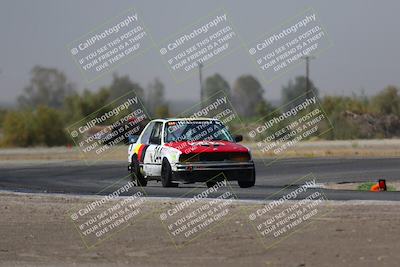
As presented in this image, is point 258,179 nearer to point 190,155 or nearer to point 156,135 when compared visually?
point 156,135

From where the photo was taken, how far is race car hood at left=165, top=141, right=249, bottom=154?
2292 centimetres

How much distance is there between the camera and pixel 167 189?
2375 cm

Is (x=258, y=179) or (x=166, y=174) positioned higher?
(x=166, y=174)

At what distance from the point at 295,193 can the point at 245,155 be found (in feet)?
6.23

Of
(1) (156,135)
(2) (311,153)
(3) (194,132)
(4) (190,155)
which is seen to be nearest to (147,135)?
(1) (156,135)

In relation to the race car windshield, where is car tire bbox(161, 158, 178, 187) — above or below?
below

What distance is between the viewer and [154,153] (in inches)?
943

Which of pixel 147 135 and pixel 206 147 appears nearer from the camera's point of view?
pixel 206 147

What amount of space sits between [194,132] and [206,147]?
115 centimetres

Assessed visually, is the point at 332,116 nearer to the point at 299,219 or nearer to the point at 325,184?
the point at 325,184

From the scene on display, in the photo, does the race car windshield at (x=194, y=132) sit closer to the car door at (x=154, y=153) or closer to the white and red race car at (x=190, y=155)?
the white and red race car at (x=190, y=155)

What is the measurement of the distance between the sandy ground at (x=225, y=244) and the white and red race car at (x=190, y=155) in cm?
519

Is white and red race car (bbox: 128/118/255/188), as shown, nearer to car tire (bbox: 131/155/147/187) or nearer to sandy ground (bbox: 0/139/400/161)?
car tire (bbox: 131/155/147/187)

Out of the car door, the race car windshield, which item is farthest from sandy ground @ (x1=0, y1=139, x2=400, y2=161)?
the car door
